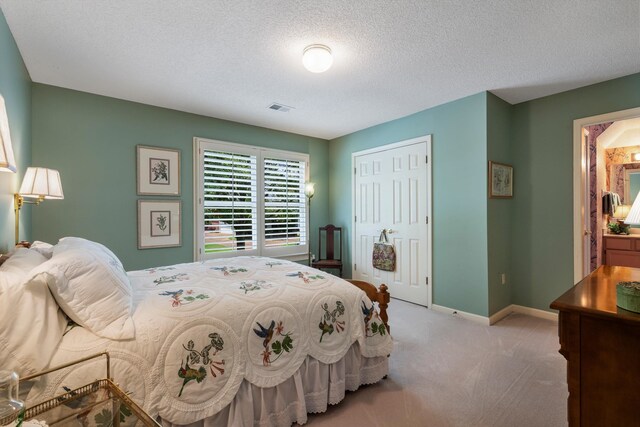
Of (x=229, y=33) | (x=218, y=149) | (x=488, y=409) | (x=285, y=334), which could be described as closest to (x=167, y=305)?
(x=285, y=334)

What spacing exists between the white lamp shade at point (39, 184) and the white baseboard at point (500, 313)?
3.97 m

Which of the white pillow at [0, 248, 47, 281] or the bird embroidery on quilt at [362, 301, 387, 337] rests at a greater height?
the white pillow at [0, 248, 47, 281]

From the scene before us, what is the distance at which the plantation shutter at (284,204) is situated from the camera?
4.54m

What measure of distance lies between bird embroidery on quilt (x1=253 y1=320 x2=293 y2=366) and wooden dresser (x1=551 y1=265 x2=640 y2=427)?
51.2 inches

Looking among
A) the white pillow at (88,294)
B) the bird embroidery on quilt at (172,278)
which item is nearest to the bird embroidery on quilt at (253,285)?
the bird embroidery on quilt at (172,278)

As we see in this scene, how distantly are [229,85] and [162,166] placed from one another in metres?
1.37

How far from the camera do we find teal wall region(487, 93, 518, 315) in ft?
10.8

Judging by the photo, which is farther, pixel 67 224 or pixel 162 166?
pixel 162 166

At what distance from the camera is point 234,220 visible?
165 inches

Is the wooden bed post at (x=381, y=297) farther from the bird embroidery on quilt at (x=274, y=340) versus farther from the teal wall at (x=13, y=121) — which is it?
the teal wall at (x=13, y=121)

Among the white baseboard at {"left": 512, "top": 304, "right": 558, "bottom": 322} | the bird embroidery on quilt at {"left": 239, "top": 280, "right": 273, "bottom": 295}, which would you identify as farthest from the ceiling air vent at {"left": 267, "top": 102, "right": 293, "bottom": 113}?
the white baseboard at {"left": 512, "top": 304, "right": 558, "bottom": 322}

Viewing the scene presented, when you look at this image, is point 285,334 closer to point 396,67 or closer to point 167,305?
point 167,305

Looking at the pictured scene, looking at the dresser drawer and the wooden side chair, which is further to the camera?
the wooden side chair

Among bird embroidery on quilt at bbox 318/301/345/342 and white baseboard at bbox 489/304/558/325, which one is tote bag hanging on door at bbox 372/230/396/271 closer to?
white baseboard at bbox 489/304/558/325
